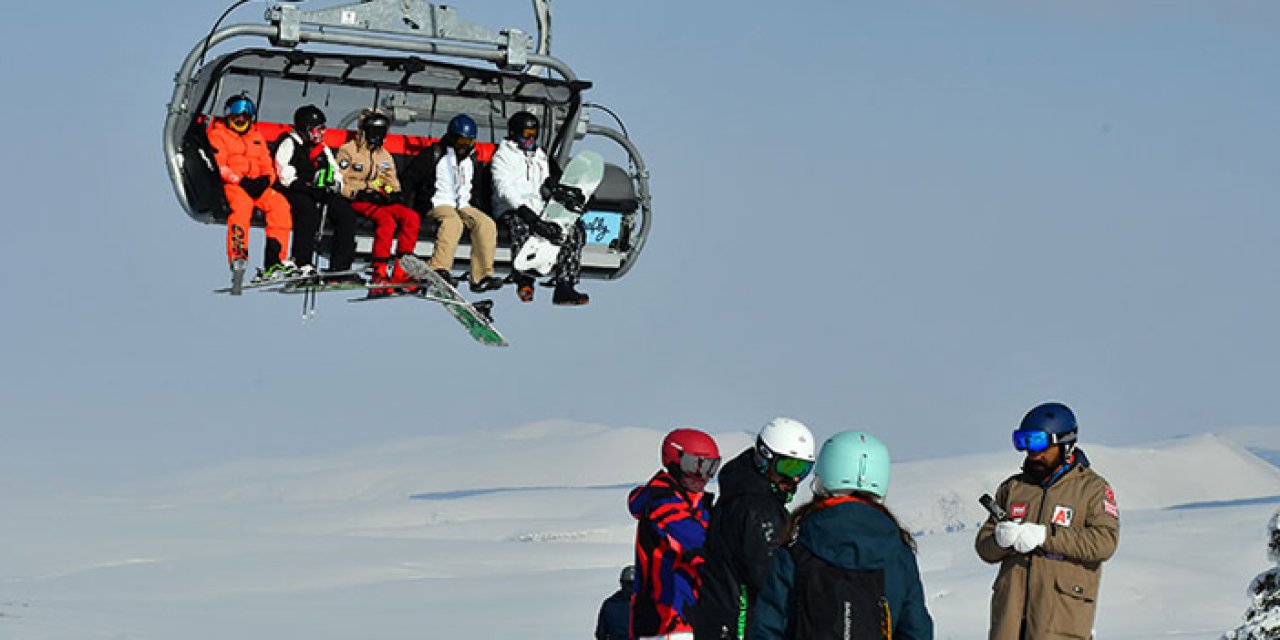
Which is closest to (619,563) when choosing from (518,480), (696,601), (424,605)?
(424,605)

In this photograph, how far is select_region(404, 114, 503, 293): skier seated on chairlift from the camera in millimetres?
14938

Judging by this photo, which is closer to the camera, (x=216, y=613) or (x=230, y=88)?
(x=230, y=88)

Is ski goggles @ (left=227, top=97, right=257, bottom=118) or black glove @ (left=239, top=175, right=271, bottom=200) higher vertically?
ski goggles @ (left=227, top=97, right=257, bottom=118)

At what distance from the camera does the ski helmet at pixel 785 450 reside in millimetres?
8391

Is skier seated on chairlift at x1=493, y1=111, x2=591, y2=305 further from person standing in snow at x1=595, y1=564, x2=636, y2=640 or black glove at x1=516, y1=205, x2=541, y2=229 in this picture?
person standing in snow at x1=595, y1=564, x2=636, y2=640

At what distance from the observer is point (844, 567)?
22.1 ft

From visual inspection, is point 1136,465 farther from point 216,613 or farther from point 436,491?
point 216,613

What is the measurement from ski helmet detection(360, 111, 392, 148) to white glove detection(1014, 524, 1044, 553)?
258 inches

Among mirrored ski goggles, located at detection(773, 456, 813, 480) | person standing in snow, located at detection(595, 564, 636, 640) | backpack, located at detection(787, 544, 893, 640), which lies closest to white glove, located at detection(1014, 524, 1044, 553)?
mirrored ski goggles, located at detection(773, 456, 813, 480)

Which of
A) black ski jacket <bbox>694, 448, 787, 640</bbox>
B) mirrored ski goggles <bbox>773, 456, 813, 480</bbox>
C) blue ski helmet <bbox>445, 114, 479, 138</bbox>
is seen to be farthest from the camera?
blue ski helmet <bbox>445, 114, 479, 138</bbox>

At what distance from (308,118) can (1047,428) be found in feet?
21.8

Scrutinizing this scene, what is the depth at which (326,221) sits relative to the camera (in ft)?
48.3

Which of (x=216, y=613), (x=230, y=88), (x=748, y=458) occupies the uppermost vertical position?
(x=230, y=88)

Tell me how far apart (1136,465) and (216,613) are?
147ft
